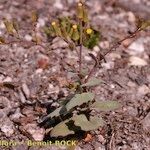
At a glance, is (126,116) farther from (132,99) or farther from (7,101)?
(7,101)

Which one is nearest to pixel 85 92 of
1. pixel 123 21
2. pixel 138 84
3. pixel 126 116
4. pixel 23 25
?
pixel 126 116

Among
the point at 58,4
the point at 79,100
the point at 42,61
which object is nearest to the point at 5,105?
the point at 42,61

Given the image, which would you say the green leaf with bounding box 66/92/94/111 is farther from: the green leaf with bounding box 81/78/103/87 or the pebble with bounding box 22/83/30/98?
the pebble with bounding box 22/83/30/98

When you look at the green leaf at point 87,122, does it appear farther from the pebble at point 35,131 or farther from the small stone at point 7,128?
the small stone at point 7,128

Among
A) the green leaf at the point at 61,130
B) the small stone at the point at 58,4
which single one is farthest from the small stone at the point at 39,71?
the small stone at the point at 58,4

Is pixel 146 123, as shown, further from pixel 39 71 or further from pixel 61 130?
pixel 39 71
